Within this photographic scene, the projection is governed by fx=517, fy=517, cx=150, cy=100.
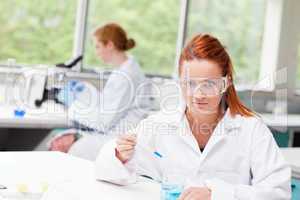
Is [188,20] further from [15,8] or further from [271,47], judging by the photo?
[15,8]

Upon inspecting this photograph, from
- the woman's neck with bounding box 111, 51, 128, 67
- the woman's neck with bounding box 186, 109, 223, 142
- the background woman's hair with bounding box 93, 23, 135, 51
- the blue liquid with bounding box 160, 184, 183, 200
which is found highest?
the background woman's hair with bounding box 93, 23, 135, 51

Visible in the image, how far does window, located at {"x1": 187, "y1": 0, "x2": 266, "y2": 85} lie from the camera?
5613mm

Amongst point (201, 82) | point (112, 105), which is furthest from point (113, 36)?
point (201, 82)

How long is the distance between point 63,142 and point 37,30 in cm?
166

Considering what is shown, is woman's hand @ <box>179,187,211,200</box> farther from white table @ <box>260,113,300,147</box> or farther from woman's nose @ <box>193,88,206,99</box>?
white table @ <box>260,113,300,147</box>

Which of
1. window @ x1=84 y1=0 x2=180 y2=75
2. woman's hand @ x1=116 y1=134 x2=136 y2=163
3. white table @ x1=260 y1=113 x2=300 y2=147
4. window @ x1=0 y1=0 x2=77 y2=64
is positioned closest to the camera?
woman's hand @ x1=116 y1=134 x2=136 y2=163

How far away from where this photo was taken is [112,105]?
375 cm

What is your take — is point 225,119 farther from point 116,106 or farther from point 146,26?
point 146,26

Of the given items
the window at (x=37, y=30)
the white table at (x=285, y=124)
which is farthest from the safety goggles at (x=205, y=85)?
the window at (x=37, y=30)

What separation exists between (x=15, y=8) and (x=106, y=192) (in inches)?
134

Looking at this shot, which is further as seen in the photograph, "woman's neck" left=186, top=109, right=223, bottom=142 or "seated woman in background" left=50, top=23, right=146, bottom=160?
"seated woman in background" left=50, top=23, right=146, bottom=160

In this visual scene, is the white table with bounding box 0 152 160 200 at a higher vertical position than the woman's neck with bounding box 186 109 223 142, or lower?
lower

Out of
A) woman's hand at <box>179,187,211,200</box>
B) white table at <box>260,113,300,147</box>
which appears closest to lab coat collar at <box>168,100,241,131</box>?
woman's hand at <box>179,187,211,200</box>

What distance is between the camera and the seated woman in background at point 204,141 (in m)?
1.98
